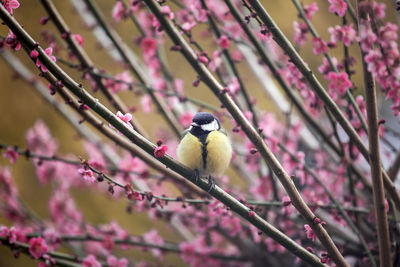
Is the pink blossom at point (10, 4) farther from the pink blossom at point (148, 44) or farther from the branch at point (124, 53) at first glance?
the pink blossom at point (148, 44)

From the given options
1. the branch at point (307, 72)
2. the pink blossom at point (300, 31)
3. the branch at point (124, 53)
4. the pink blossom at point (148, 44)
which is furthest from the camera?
the pink blossom at point (148, 44)

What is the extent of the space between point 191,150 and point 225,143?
0.17 m

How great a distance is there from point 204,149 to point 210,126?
173 millimetres

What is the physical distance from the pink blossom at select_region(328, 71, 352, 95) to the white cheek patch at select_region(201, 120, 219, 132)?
1.62ft

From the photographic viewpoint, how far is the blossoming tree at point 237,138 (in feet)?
3.90

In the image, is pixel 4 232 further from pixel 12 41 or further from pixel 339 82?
pixel 339 82

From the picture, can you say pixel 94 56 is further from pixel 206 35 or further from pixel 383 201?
pixel 383 201

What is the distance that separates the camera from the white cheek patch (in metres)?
1.54

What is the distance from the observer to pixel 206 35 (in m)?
2.24

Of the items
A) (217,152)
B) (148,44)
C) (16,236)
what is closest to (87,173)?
(217,152)

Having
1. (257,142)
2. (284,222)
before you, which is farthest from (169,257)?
(257,142)

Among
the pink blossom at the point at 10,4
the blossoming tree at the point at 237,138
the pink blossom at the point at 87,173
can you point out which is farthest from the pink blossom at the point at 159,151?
the pink blossom at the point at 10,4

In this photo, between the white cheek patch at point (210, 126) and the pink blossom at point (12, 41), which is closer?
the pink blossom at point (12, 41)

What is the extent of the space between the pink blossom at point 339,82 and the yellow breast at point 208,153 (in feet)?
1.60
